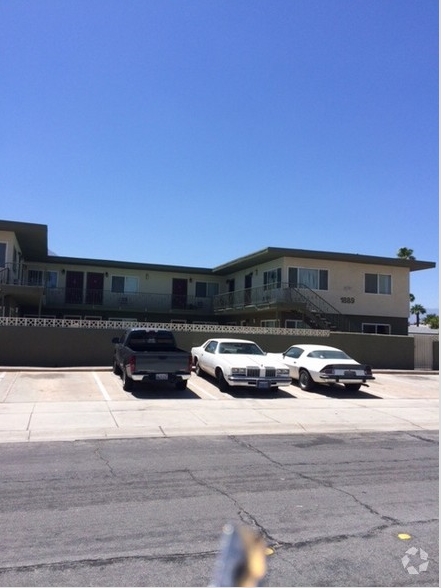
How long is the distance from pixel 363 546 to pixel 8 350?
17360 millimetres

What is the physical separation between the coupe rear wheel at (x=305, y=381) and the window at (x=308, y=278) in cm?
1273

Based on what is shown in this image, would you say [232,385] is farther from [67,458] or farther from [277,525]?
[277,525]

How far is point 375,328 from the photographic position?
30.8 meters

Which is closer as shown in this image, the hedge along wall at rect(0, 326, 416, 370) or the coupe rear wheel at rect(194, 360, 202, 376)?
the coupe rear wheel at rect(194, 360, 202, 376)

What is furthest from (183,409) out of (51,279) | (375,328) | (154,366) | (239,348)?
(51,279)

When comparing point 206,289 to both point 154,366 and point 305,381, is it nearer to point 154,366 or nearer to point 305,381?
point 305,381

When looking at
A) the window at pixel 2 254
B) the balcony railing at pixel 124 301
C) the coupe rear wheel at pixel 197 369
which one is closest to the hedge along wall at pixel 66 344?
the coupe rear wheel at pixel 197 369

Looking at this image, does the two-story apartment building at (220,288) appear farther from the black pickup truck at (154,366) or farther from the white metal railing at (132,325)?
the black pickup truck at (154,366)

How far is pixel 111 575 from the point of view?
3984 mm

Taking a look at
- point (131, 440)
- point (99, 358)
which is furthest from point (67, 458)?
point (99, 358)

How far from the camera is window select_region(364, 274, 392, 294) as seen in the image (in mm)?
30859

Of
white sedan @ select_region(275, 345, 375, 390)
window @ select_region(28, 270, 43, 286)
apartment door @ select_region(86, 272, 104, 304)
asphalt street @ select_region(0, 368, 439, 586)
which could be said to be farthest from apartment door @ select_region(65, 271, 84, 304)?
asphalt street @ select_region(0, 368, 439, 586)

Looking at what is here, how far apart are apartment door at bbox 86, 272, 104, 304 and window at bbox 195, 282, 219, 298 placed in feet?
22.9

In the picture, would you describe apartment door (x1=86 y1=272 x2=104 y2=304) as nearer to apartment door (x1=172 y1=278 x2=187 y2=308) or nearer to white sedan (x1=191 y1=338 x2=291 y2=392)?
apartment door (x1=172 y1=278 x2=187 y2=308)
